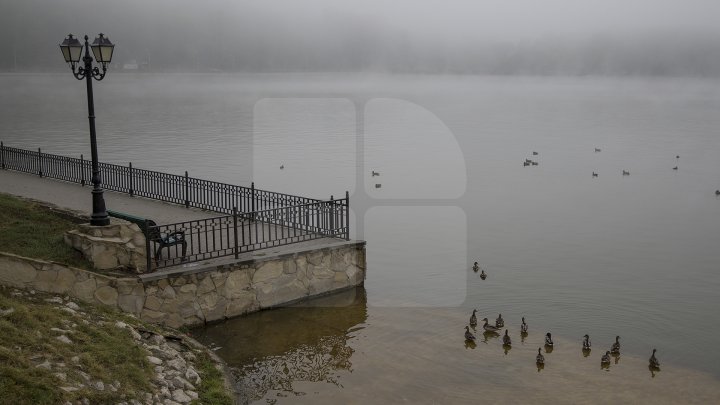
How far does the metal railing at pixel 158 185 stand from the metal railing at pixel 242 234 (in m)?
0.49

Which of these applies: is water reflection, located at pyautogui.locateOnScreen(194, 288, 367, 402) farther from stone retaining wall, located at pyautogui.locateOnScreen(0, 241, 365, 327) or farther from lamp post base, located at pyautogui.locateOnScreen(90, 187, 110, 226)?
lamp post base, located at pyautogui.locateOnScreen(90, 187, 110, 226)

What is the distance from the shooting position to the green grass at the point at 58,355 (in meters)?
8.95

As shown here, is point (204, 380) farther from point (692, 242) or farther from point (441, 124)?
point (441, 124)

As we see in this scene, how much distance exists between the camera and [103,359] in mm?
10492

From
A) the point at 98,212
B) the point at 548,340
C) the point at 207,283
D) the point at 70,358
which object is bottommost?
the point at 548,340

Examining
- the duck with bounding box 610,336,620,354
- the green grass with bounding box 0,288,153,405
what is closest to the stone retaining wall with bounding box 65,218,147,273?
the green grass with bounding box 0,288,153,405

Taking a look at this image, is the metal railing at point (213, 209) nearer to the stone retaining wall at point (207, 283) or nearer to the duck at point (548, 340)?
the stone retaining wall at point (207, 283)

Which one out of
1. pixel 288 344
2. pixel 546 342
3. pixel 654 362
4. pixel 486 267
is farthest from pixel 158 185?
pixel 654 362

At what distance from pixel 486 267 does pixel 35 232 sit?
505 inches

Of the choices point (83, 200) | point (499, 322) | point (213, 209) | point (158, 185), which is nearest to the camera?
point (499, 322)

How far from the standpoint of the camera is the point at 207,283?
1482 centimetres

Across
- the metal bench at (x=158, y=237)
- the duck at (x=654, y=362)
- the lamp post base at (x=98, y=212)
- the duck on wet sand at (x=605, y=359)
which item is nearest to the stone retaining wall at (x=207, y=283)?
the metal bench at (x=158, y=237)

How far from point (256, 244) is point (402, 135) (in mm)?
50677

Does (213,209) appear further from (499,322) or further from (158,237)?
(499,322)
